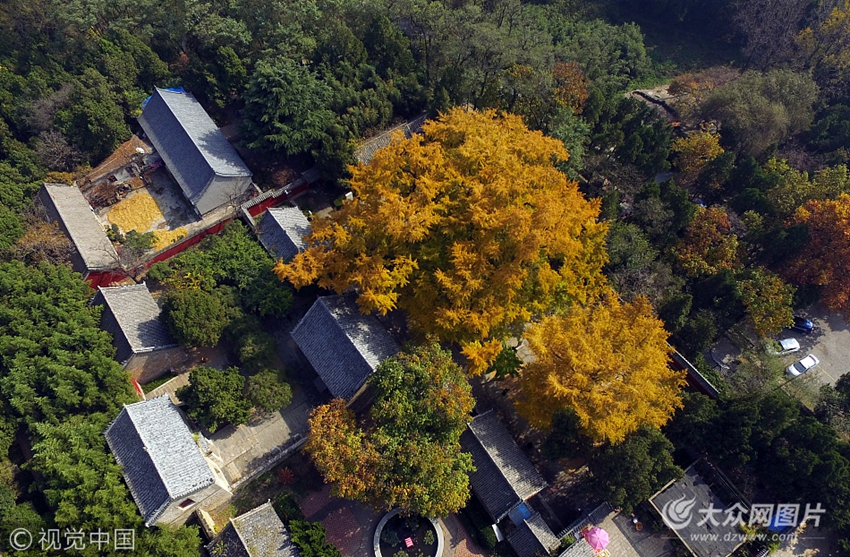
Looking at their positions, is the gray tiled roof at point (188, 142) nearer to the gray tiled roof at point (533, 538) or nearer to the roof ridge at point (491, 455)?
the roof ridge at point (491, 455)

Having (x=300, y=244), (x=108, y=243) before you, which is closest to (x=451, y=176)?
(x=300, y=244)

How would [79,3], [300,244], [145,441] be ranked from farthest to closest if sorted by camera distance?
[79,3], [300,244], [145,441]

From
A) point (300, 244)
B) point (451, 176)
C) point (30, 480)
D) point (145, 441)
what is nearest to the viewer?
point (145, 441)

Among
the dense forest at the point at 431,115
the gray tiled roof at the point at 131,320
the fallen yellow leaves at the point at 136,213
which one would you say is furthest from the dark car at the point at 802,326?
the fallen yellow leaves at the point at 136,213

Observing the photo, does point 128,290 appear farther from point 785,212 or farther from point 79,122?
point 785,212

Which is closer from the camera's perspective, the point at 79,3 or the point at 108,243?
the point at 108,243

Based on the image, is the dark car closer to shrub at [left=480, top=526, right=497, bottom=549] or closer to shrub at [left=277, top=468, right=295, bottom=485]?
shrub at [left=480, top=526, right=497, bottom=549]

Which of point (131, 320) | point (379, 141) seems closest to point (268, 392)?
point (131, 320)

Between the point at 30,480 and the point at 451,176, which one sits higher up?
the point at 451,176
